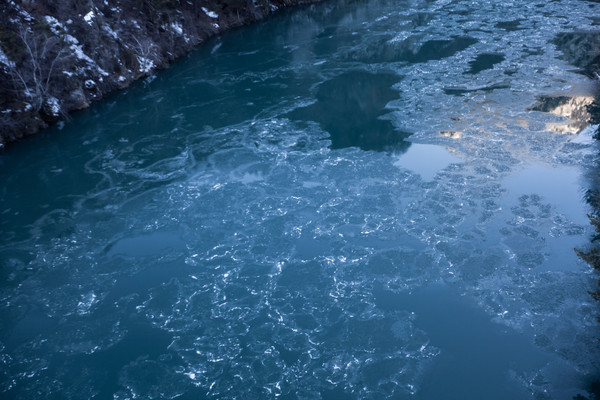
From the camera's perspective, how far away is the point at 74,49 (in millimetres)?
35344

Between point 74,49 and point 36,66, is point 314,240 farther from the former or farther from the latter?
point 74,49

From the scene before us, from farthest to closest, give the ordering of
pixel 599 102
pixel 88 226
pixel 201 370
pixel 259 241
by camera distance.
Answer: pixel 599 102, pixel 88 226, pixel 259 241, pixel 201 370

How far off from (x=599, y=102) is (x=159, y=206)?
26.2m

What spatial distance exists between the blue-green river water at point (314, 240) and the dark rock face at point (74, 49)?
1689mm

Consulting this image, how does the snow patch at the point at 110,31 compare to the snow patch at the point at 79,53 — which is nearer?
the snow patch at the point at 79,53

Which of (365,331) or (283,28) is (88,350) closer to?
(365,331)

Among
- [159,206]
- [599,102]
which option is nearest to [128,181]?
[159,206]

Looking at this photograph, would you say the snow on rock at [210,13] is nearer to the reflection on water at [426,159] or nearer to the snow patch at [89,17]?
the snow patch at [89,17]

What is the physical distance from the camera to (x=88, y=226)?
22844 mm

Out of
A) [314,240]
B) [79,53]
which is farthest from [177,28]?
[314,240]

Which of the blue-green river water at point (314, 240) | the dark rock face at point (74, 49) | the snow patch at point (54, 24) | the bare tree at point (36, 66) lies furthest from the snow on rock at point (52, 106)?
the snow patch at point (54, 24)

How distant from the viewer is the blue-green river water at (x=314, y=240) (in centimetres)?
1502

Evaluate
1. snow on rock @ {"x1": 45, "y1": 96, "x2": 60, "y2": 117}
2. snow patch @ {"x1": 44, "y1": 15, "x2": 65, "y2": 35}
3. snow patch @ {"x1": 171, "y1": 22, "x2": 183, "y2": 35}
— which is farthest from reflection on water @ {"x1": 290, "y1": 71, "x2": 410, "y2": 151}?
snow patch @ {"x1": 44, "y1": 15, "x2": 65, "y2": 35}

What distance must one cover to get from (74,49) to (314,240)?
2625 centimetres
